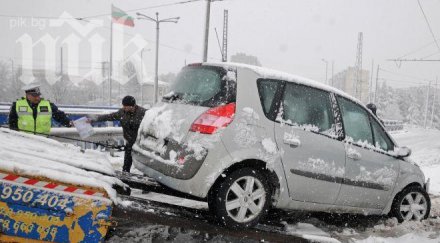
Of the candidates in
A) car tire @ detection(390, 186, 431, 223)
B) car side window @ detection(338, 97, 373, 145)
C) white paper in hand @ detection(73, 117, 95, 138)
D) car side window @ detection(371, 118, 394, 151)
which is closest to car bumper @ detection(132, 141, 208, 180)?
white paper in hand @ detection(73, 117, 95, 138)

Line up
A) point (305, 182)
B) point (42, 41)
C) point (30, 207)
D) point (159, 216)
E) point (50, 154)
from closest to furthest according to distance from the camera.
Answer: point (30, 207), point (159, 216), point (50, 154), point (305, 182), point (42, 41)

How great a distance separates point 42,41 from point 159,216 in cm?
10209

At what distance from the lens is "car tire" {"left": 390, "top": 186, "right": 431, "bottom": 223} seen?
516cm

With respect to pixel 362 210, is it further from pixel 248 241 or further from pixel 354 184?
pixel 248 241

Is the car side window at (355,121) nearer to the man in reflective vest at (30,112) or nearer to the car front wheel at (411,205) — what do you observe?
the car front wheel at (411,205)

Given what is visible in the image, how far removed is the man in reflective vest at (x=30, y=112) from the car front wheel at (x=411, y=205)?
517 centimetres

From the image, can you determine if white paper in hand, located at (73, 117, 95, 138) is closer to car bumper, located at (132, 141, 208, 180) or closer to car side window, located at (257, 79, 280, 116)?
car bumper, located at (132, 141, 208, 180)

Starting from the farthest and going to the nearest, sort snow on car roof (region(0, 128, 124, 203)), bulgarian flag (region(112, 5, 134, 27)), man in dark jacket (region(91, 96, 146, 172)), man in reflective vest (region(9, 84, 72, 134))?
bulgarian flag (region(112, 5, 134, 27)), man in dark jacket (region(91, 96, 146, 172)), man in reflective vest (region(9, 84, 72, 134)), snow on car roof (region(0, 128, 124, 203))

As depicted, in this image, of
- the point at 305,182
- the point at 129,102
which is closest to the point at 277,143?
the point at 305,182

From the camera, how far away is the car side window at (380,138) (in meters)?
4.91

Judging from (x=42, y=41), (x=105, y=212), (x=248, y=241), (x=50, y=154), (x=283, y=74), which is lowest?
(x=248, y=241)

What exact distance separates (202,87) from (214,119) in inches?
20.0

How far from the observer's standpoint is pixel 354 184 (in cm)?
448

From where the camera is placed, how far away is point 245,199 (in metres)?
3.61
